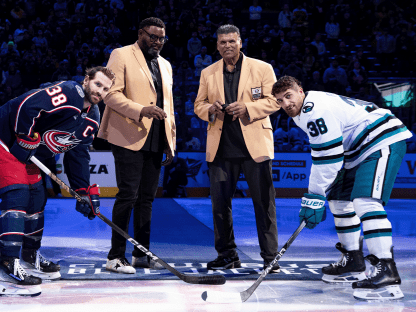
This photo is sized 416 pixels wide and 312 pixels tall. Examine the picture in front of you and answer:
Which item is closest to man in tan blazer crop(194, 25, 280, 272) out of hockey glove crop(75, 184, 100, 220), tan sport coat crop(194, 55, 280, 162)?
tan sport coat crop(194, 55, 280, 162)

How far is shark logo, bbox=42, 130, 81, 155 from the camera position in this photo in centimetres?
349

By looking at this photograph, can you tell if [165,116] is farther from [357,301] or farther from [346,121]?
[357,301]

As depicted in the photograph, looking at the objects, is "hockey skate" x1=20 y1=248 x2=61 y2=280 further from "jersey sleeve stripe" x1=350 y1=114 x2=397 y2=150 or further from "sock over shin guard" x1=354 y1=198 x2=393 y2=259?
"jersey sleeve stripe" x1=350 y1=114 x2=397 y2=150

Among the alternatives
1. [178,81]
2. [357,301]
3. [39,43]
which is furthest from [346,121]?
[39,43]

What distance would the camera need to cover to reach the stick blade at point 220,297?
3016 mm

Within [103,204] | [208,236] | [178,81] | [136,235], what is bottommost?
[103,204]

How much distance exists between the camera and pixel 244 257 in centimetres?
446

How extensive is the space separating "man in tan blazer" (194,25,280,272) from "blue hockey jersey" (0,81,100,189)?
100cm

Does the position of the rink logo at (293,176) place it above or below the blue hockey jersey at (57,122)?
below

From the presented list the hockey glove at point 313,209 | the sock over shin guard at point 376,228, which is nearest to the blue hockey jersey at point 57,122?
the hockey glove at point 313,209

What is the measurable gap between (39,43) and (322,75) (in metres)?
6.75

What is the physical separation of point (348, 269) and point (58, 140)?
2225 millimetres

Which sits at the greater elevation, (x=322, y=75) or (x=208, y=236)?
(x=322, y=75)

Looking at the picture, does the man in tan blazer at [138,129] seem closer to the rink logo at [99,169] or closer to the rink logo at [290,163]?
the rink logo at [99,169]
